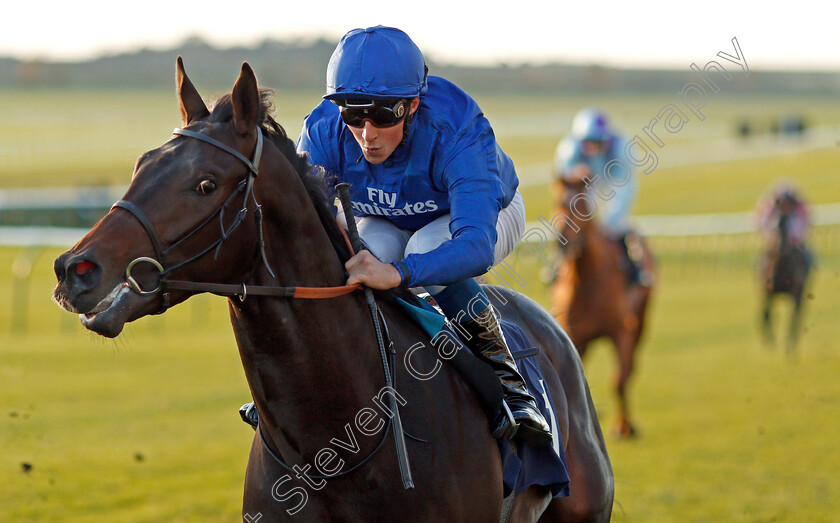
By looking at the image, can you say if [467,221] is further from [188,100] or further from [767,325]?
[767,325]

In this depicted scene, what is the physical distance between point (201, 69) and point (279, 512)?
66018mm

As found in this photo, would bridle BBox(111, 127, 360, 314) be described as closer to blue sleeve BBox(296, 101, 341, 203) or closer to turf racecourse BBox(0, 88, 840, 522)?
turf racecourse BBox(0, 88, 840, 522)

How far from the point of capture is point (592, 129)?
9648 millimetres

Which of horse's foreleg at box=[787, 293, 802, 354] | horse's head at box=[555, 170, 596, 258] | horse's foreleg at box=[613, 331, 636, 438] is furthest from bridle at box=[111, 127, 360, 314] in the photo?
horse's foreleg at box=[787, 293, 802, 354]

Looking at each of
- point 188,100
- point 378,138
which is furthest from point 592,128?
point 188,100

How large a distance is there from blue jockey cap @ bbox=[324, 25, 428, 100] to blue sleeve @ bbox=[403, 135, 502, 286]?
0.28m

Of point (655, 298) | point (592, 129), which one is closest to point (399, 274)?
point (592, 129)

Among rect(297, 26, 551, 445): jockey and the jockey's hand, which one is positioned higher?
rect(297, 26, 551, 445): jockey

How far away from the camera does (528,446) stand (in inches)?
137

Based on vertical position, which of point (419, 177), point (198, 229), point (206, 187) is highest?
point (419, 177)

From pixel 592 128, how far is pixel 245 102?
740 cm

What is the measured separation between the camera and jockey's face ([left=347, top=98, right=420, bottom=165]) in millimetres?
3041

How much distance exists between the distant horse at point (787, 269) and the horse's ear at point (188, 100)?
1164 centimetres

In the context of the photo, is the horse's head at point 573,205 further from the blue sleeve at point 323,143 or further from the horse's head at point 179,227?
the horse's head at point 179,227
